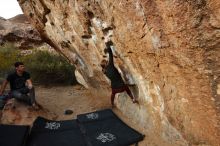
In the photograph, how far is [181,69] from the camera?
Result: 4863 mm

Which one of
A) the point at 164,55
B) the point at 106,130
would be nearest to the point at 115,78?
the point at 106,130

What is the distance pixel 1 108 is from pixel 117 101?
301 centimetres

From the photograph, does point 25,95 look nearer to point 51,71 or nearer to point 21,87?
point 21,87

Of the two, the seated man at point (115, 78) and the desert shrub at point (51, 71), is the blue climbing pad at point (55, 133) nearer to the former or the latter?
the seated man at point (115, 78)

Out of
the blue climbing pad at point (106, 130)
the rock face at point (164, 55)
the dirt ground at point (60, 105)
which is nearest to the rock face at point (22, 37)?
the dirt ground at point (60, 105)

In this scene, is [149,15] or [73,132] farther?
[73,132]

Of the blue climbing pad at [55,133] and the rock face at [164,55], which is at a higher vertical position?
the rock face at [164,55]

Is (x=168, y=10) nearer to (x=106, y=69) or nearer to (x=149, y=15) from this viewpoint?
(x=149, y=15)

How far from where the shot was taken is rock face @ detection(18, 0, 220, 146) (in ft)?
13.8

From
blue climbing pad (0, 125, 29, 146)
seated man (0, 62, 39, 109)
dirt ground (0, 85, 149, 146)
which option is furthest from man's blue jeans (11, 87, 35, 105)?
blue climbing pad (0, 125, 29, 146)

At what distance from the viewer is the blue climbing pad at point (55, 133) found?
6.74m

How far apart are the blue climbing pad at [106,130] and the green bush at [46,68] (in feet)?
14.9

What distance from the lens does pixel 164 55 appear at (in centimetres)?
510

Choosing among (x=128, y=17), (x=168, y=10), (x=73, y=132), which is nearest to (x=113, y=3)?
(x=128, y=17)
